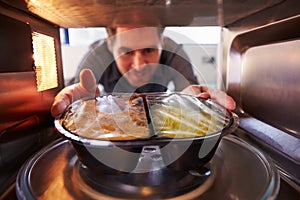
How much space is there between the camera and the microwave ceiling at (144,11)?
440 millimetres

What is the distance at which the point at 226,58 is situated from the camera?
712 millimetres

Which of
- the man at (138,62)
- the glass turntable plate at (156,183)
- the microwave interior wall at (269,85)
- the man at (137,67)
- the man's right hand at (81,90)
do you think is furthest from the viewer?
the man at (138,62)

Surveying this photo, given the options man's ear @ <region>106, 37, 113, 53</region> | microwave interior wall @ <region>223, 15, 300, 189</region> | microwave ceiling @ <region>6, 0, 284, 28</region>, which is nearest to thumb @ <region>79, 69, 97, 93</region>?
microwave ceiling @ <region>6, 0, 284, 28</region>

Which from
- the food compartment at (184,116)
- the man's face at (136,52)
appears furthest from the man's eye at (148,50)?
the food compartment at (184,116)

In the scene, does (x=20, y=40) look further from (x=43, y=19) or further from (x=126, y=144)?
(x=126, y=144)

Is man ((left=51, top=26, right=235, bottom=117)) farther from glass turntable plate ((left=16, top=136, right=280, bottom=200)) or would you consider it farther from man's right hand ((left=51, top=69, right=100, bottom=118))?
glass turntable plate ((left=16, top=136, right=280, bottom=200))

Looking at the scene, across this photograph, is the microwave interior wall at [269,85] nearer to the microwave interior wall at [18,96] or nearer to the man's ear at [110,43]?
the man's ear at [110,43]

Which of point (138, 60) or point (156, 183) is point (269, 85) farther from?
point (138, 60)

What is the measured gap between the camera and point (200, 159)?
1.24 ft

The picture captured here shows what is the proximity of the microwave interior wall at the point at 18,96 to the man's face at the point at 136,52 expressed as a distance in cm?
27

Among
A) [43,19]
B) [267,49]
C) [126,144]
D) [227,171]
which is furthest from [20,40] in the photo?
[267,49]

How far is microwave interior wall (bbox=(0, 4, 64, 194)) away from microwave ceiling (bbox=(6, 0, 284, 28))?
42 mm

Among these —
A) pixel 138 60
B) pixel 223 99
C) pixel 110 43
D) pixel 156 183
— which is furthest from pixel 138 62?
pixel 156 183

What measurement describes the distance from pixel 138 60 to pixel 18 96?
526 mm
